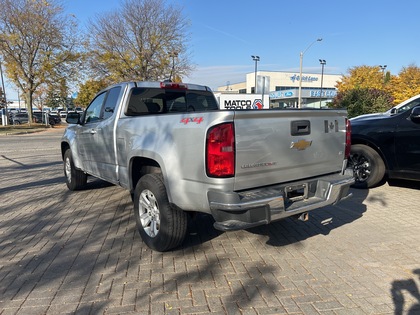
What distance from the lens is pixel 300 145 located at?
3.50m

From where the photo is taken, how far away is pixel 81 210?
218 inches

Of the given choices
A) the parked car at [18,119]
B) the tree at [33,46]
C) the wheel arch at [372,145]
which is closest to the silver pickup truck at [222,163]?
the wheel arch at [372,145]

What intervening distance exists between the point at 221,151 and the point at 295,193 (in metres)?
1.08

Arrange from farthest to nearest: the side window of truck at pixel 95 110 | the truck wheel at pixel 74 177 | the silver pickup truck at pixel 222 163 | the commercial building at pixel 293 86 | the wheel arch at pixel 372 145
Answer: the commercial building at pixel 293 86
the truck wheel at pixel 74 177
the wheel arch at pixel 372 145
the side window of truck at pixel 95 110
the silver pickup truck at pixel 222 163

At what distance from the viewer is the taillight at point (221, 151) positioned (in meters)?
2.99

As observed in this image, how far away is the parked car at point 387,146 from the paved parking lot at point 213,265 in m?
0.72

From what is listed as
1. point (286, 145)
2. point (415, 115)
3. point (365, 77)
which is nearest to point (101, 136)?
point (286, 145)

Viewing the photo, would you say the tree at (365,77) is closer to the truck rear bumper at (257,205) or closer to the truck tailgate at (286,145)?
the truck tailgate at (286,145)

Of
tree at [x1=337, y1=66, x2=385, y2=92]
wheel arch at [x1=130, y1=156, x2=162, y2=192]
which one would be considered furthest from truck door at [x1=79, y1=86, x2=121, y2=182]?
tree at [x1=337, y1=66, x2=385, y2=92]

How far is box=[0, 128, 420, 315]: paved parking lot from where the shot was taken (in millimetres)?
2889

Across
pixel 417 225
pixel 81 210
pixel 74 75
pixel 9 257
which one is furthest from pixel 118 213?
pixel 74 75

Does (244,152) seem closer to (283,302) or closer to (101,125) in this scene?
(283,302)

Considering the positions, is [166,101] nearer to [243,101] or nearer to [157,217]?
[157,217]

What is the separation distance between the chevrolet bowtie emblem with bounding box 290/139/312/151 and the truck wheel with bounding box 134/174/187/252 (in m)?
1.33
